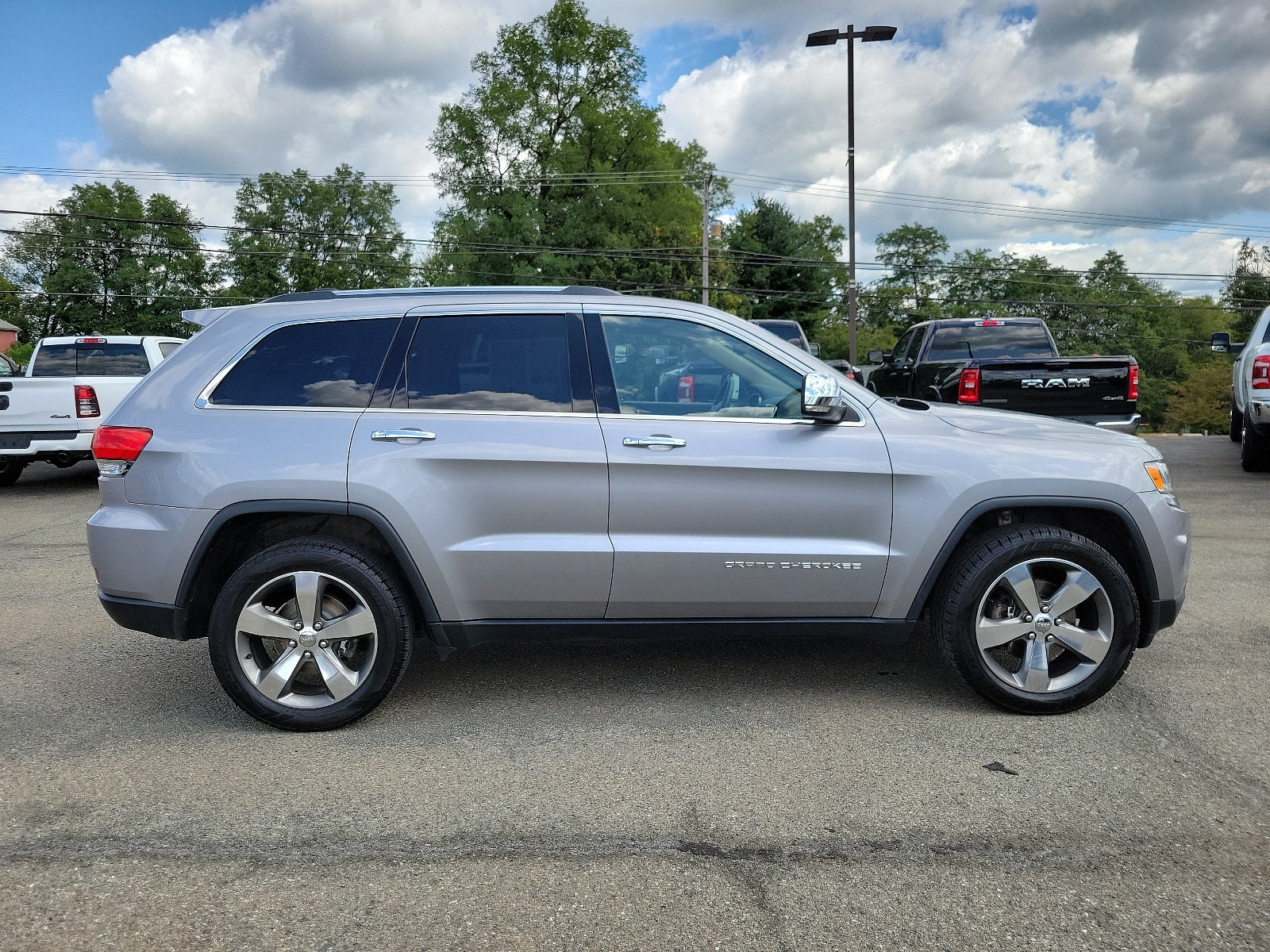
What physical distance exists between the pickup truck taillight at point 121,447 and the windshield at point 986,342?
35.4ft

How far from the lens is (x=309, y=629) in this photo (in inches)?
160

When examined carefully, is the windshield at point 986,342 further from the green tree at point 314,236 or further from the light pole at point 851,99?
the green tree at point 314,236

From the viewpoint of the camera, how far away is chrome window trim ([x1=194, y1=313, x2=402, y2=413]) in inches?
164

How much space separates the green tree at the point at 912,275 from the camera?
7506 centimetres

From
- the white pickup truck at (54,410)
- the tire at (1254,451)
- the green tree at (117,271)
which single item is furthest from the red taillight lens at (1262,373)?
the green tree at (117,271)

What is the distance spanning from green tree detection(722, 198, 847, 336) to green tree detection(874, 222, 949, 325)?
13.8 metres

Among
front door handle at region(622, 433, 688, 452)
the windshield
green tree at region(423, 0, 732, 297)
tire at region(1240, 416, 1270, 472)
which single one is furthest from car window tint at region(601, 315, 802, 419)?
green tree at region(423, 0, 732, 297)

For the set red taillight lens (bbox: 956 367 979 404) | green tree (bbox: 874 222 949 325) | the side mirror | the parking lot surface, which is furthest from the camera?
green tree (bbox: 874 222 949 325)

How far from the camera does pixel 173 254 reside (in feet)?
204

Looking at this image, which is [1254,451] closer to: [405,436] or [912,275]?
[405,436]

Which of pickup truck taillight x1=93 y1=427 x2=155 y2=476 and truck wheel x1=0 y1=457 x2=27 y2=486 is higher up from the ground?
pickup truck taillight x1=93 y1=427 x2=155 y2=476

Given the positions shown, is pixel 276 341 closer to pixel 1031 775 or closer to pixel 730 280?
pixel 1031 775

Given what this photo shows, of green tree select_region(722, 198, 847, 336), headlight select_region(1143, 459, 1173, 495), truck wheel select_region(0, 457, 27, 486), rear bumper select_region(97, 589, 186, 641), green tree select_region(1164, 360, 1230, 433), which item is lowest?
green tree select_region(1164, 360, 1230, 433)

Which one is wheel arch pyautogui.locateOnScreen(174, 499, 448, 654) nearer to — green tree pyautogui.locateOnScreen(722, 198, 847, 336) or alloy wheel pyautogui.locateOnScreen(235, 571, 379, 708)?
alloy wheel pyautogui.locateOnScreen(235, 571, 379, 708)
